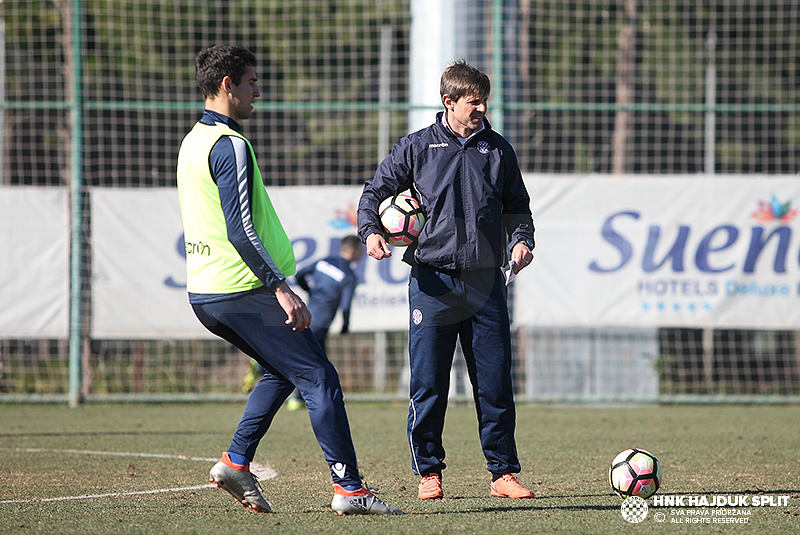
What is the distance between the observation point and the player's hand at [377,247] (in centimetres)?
445

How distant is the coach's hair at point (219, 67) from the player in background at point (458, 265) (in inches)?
39.0

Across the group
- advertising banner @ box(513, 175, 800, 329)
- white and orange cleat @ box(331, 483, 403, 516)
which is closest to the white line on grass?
white and orange cleat @ box(331, 483, 403, 516)

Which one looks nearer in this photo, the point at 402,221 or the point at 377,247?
the point at 377,247

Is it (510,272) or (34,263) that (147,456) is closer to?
(510,272)

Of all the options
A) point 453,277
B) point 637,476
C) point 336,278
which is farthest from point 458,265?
point 336,278

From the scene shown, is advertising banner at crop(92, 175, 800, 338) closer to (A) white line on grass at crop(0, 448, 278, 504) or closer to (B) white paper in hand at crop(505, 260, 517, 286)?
(A) white line on grass at crop(0, 448, 278, 504)

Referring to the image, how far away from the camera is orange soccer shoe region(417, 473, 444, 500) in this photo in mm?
4594

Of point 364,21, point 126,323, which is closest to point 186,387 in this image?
point 126,323

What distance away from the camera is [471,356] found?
15.6ft

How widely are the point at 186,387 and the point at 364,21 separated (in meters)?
5.98

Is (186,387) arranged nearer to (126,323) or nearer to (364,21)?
(126,323)

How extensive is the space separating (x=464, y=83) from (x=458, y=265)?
2.85ft

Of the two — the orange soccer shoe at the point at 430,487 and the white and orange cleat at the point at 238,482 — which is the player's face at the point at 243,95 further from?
the orange soccer shoe at the point at 430,487
